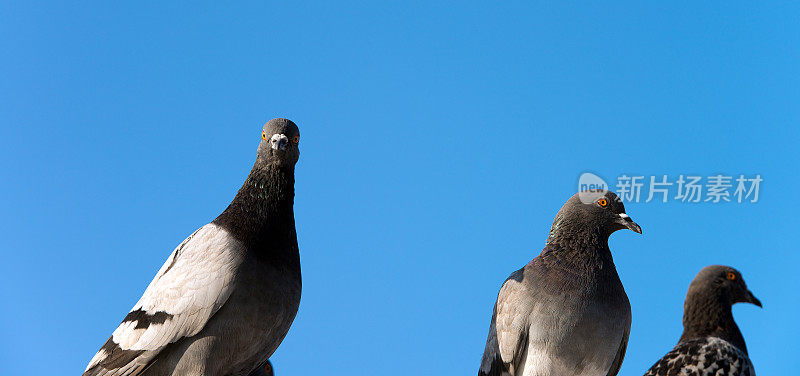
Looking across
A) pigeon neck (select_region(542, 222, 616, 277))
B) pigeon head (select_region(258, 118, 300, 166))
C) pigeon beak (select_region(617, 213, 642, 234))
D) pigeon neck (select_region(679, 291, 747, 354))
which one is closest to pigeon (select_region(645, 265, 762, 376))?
pigeon neck (select_region(679, 291, 747, 354))

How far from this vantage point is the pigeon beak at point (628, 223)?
24.9 ft

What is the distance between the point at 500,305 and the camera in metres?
7.50

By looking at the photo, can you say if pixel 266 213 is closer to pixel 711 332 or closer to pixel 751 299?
pixel 711 332

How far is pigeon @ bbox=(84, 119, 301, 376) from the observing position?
609 cm

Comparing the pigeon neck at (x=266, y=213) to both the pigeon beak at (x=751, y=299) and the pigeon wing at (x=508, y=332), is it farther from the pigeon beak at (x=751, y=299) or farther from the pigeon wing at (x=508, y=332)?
the pigeon beak at (x=751, y=299)

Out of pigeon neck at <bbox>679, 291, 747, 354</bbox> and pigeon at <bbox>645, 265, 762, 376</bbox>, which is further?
pigeon neck at <bbox>679, 291, 747, 354</bbox>

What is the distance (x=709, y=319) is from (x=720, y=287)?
0.51 meters

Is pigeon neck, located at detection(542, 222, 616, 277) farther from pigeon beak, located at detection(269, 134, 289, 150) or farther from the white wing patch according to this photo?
the white wing patch

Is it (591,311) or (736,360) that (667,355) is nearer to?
(736,360)

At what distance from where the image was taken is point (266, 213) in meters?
6.75

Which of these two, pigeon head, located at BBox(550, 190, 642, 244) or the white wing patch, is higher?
pigeon head, located at BBox(550, 190, 642, 244)

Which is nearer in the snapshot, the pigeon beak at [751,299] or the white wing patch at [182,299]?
the white wing patch at [182,299]

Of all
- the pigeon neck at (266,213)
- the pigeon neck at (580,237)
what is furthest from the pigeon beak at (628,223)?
the pigeon neck at (266,213)

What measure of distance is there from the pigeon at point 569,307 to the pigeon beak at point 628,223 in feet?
0.03
